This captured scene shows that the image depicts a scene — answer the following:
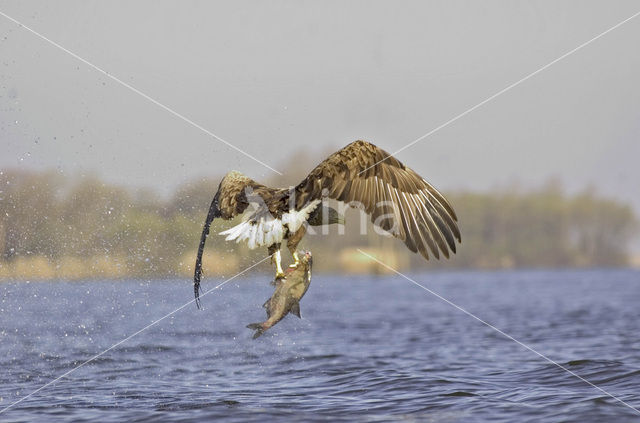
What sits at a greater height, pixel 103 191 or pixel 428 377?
pixel 103 191

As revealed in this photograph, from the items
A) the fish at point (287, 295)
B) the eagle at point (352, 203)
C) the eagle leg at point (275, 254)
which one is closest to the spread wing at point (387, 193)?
the eagle at point (352, 203)

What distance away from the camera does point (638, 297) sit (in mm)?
34625

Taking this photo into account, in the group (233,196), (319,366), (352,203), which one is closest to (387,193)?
(352,203)

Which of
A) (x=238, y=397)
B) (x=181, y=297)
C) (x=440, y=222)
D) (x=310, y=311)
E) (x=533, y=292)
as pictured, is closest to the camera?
(x=440, y=222)

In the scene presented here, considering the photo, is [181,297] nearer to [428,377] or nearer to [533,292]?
[533,292]

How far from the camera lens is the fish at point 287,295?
7664mm

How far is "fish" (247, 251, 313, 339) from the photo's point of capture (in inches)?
302

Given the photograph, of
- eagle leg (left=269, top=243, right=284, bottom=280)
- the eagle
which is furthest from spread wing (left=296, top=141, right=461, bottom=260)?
eagle leg (left=269, top=243, right=284, bottom=280)

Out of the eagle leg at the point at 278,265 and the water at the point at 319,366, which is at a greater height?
the eagle leg at the point at 278,265

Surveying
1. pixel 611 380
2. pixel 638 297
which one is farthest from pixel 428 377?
pixel 638 297

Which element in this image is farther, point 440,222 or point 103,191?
point 103,191

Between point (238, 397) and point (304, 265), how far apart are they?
3.14 m

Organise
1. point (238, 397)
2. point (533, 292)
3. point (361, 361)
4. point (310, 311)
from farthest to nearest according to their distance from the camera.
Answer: point (533, 292)
point (310, 311)
point (361, 361)
point (238, 397)

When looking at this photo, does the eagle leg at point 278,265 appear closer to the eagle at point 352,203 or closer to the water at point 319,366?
the eagle at point 352,203
